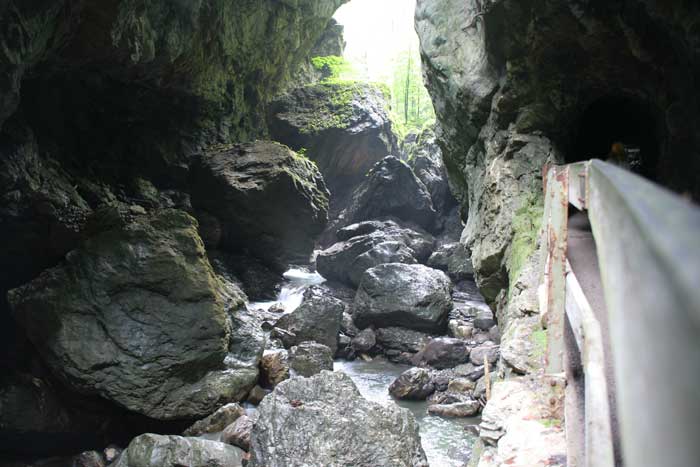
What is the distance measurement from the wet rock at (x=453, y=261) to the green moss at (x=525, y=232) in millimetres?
10395

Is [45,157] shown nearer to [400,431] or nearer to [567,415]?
[400,431]

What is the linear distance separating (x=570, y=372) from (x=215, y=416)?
6210 millimetres

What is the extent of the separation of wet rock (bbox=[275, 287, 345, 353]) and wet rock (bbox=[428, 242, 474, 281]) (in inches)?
268

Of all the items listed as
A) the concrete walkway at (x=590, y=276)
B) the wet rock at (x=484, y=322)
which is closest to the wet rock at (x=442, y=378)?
the wet rock at (x=484, y=322)

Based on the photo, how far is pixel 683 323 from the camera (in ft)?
1.16

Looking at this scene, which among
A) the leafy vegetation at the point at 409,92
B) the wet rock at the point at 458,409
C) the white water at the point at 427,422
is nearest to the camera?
the white water at the point at 427,422

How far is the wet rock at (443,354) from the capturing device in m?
10.6

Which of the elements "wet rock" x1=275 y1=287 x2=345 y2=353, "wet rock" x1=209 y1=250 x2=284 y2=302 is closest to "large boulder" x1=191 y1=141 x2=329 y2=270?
"wet rock" x1=209 y1=250 x2=284 y2=302

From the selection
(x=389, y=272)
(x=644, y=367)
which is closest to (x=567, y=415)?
(x=644, y=367)

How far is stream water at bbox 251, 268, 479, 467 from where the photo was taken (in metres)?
7.04

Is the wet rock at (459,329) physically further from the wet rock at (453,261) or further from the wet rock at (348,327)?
the wet rock at (453,261)

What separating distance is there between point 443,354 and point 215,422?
5455 mm

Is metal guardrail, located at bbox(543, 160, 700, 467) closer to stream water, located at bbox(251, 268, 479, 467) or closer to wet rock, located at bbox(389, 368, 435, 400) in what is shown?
stream water, located at bbox(251, 268, 479, 467)

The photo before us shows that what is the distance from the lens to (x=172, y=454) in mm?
5543
